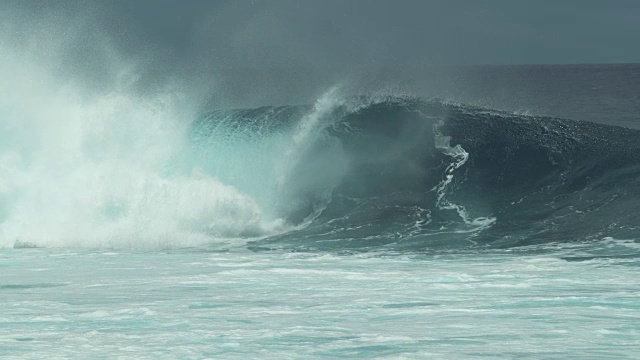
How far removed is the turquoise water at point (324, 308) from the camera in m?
7.70

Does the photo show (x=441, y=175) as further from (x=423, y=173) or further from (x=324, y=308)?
(x=324, y=308)

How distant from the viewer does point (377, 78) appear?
64.8 metres

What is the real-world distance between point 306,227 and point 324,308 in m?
8.97

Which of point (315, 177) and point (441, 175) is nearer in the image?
point (441, 175)

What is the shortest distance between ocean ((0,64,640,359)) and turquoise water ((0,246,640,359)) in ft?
0.12

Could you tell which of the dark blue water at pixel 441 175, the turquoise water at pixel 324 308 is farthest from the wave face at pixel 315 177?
the turquoise water at pixel 324 308

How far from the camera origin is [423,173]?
20516mm

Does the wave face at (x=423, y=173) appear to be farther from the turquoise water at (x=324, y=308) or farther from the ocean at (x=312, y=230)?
the turquoise water at (x=324, y=308)

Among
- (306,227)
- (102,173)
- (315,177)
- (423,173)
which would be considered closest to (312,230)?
(306,227)

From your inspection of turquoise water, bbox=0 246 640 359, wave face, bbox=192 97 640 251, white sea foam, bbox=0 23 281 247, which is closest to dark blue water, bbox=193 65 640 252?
wave face, bbox=192 97 640 251

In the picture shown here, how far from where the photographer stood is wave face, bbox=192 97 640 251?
55.8ft

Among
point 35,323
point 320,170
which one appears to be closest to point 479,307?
point 35,323

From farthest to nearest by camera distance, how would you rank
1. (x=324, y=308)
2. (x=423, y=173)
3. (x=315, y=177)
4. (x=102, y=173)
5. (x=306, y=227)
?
1. (x=315, y=177)
2. (x=423, y=173)
3. (x=102, y=173)
4. (x=306, y=227)
5. (x=324, y=308)

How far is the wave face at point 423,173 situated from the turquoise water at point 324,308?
3.16 metres
